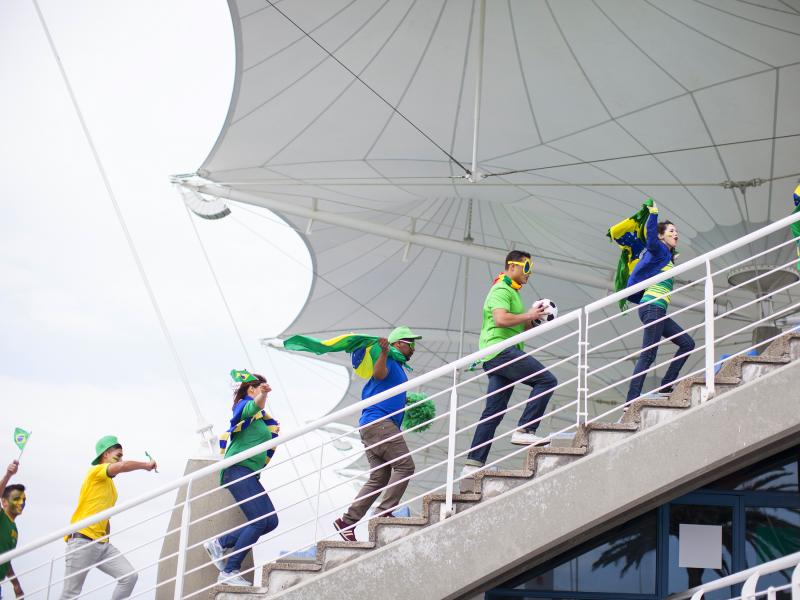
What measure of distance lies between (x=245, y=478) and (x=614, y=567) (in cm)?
320

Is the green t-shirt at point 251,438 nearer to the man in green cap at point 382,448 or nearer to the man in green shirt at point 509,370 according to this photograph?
the man in green cap at point 382,448

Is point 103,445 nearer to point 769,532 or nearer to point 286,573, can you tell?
point 286,573

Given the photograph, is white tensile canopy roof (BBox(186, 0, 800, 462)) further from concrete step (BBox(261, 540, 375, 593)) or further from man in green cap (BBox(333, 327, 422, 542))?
concrete step (BBox(261, 540, 375, 593))

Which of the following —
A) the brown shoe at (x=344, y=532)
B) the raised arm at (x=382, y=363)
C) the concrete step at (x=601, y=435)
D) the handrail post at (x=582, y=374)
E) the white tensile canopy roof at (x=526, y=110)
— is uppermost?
the white tensile canopy roof at (x=526, y=110)

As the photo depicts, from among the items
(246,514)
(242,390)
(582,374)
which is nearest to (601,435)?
(582,374)

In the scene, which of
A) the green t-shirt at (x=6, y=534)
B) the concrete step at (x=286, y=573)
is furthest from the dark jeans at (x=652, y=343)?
the green t-shirt at (x=6, y=534)

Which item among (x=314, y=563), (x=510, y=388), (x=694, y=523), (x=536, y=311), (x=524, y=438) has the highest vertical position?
(x=536, y=311)

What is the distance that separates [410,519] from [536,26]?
40.3 feet

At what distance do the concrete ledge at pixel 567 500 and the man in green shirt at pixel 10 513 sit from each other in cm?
351

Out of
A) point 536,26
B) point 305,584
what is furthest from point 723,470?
point 536,26

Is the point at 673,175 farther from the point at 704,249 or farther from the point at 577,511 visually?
the point at 577,511

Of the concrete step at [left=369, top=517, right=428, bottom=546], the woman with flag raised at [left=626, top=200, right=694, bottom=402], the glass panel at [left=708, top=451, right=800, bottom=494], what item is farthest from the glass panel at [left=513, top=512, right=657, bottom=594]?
the concrete step at [left=369, top=517, right=428, bottom=546]

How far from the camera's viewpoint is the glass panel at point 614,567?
26.0 feet

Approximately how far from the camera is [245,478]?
717cm
